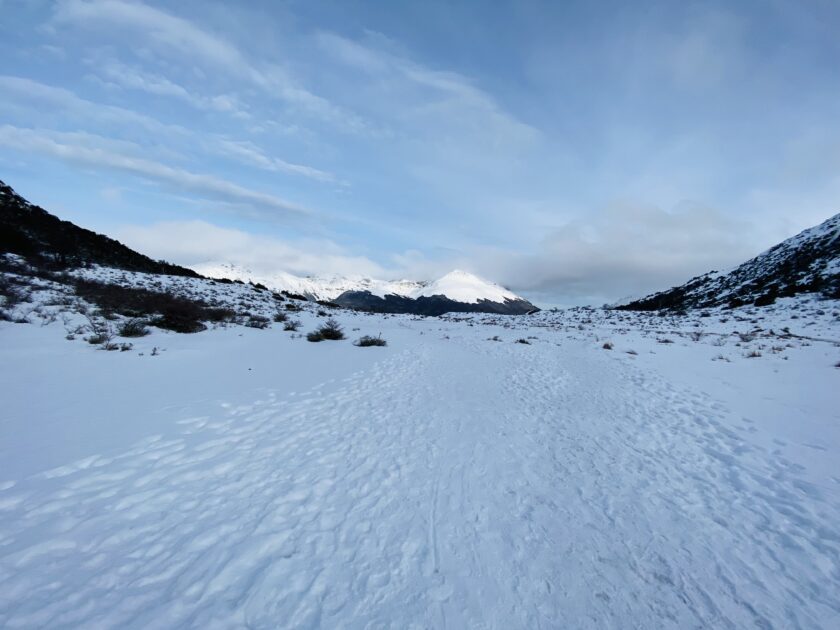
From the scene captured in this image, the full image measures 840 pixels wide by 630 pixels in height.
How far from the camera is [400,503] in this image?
13.3 feet

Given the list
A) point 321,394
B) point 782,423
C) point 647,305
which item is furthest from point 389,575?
point 647,305

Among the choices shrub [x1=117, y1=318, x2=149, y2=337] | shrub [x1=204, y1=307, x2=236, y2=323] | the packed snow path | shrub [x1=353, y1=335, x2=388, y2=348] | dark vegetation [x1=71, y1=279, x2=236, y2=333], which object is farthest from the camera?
shrub [x1=204, y1=307, x2=236, y2=323]

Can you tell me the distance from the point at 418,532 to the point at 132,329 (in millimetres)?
12020

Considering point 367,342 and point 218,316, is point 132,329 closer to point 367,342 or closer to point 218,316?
point 218,316

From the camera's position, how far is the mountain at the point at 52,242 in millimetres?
22625

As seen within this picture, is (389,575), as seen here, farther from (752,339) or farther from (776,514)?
(752,339)

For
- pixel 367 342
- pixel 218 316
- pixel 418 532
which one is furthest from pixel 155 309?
pixel 418 532

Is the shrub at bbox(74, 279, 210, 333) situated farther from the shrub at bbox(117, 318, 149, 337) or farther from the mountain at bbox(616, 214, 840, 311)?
the mountain at bbox(616, 214, 840, 311)

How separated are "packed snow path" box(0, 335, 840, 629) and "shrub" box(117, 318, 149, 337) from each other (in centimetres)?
757

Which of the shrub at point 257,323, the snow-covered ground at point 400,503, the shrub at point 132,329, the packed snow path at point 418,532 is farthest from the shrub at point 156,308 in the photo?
the packed snow path at point 418,532

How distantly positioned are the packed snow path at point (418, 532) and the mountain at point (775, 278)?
1250 inches

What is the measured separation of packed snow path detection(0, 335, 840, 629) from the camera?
2.67m

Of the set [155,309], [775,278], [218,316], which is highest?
[775,278]

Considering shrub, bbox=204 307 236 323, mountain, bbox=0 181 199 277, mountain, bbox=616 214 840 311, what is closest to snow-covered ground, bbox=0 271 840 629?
shrub, bbox=204 307 236 323
